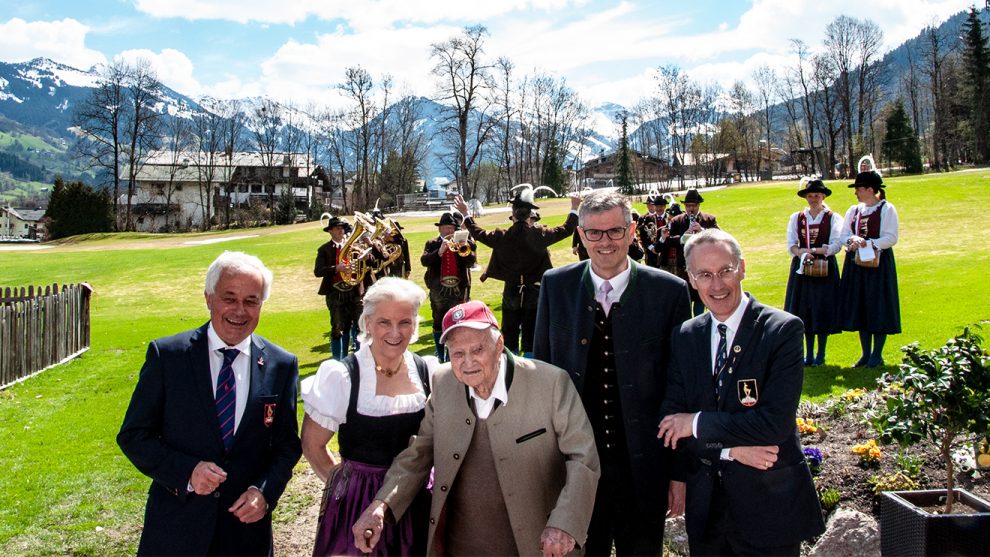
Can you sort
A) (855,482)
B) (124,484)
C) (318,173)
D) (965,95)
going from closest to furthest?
(855,482)
(124,484)
(965,95)
(318,173)

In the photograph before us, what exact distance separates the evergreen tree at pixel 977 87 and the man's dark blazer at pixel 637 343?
210 feet

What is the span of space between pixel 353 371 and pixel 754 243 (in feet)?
76.9

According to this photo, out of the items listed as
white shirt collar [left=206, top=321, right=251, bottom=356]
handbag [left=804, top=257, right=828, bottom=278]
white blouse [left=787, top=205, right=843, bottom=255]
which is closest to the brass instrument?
white blouse [left=787, top=205, right=843, bottom=255]

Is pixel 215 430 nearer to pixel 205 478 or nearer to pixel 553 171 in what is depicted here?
pixel 205 478

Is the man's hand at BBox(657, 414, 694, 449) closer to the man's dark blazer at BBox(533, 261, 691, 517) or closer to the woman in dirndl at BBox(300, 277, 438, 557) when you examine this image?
the man's dark blazer at BBox(533, 261, 691, 517)

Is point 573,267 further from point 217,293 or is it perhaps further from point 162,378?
point 162,378

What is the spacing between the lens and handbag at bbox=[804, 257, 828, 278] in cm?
838

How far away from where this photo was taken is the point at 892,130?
57094 mm

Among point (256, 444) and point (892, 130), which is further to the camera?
point (892, 130)

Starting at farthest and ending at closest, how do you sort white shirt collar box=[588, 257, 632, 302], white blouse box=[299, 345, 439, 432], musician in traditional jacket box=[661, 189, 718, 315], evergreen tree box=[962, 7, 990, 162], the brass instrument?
1. evergreen tree box=[962, 7, 990, 162]
2. musician in traditional jacket box=[661, 189, 718, 315]
3. the brass instrument
4. white shirt collar box=[588, 257, 632, 302]
5. white blouse box=[299, 345, 439, 432]

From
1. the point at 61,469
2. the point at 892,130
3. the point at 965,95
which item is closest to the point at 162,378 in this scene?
the point at 61,469

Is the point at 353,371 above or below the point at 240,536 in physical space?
above

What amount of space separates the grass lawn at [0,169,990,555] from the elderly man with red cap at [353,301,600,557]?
2965 millimetres

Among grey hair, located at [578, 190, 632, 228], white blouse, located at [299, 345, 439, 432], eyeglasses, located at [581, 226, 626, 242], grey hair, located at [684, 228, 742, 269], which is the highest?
grey hair, located at [578, 190, 632, 228]
